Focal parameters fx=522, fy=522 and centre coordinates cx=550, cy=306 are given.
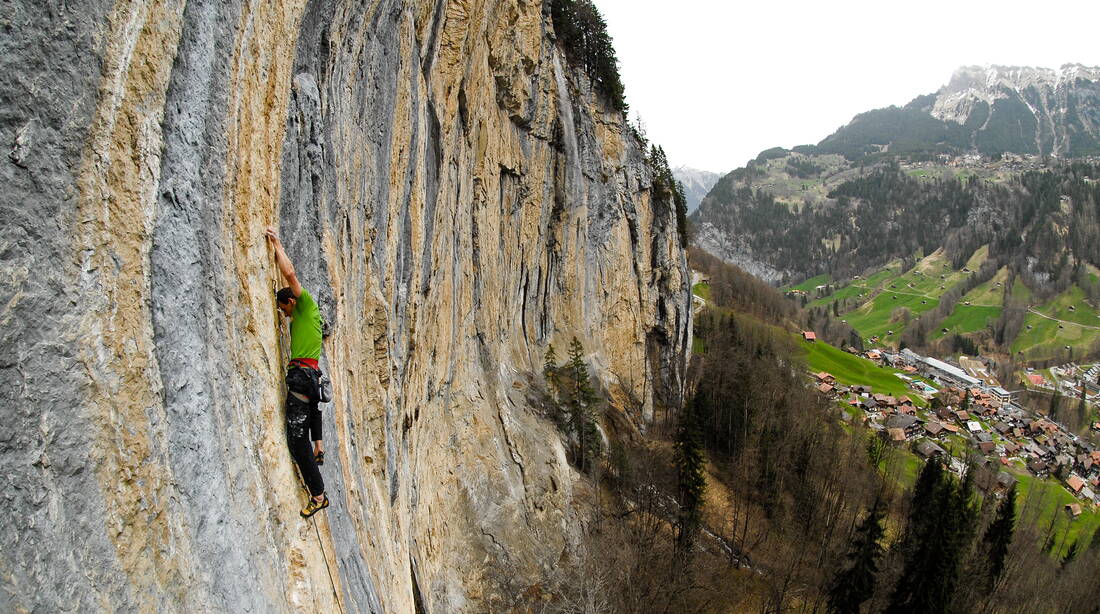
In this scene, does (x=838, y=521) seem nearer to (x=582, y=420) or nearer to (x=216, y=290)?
(x=582, y=420)

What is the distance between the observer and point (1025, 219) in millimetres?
180000

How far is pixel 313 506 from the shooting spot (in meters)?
6.12

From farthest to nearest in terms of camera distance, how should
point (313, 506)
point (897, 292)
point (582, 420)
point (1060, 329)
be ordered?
point (897, 292), point (1060, 329), point (582, 420), point (313, 506)

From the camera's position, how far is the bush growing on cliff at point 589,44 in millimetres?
36281

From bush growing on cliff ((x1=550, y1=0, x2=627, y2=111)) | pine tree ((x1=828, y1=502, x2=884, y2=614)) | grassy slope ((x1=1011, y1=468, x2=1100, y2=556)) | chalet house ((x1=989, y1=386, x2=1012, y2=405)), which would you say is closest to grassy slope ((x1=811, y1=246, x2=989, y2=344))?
chalet house ((x1=989, y1=386, x2=1012, y2=405))

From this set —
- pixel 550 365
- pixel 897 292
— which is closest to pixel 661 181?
pixel 550 365

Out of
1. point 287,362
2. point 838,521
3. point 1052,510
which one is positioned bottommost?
point 1052,510

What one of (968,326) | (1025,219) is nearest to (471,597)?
(968,326)

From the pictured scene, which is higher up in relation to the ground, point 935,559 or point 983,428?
point 935,559

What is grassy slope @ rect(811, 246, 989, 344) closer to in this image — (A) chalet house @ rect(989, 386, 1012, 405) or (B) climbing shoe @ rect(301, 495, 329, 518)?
(A) chalet house @ rect(989, 386, 1012, 405)

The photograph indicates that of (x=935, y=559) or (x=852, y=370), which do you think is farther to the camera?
(x=852, y=370)

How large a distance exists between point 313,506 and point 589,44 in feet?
128

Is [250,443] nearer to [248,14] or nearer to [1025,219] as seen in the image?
[248,14]

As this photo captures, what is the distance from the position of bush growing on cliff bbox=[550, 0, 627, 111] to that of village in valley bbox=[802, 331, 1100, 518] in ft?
159
